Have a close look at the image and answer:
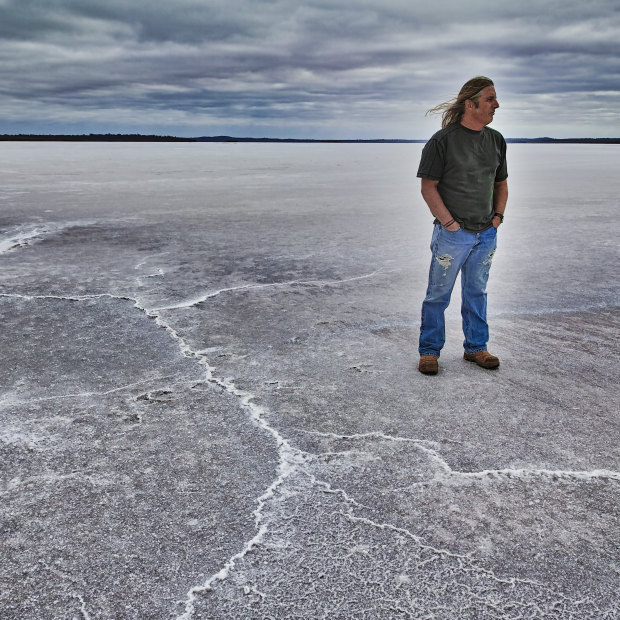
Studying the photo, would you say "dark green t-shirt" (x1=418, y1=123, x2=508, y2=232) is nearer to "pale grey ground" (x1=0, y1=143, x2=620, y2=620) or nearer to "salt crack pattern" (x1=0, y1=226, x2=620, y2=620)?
"pale grey ground" (x1=0, y1=143, x2=620, y2=620)

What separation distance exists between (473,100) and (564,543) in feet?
7.05

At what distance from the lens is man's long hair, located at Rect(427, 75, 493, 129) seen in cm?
306

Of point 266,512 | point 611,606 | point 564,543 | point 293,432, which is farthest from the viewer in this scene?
point 293,432

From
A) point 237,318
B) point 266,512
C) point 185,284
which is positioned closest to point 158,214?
point 185,284

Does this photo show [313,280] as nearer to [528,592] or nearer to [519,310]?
[519,310]

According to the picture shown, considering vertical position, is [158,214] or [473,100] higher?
[473,100]

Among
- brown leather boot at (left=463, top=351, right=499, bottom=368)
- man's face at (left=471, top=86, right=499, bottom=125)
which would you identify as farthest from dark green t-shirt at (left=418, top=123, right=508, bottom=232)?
brown leather boot at (left=463, top=351, right=499, bottom=368)

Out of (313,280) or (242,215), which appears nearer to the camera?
(313,280)

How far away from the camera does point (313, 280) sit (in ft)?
17.7

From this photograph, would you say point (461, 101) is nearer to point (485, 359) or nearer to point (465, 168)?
point (465, 168)

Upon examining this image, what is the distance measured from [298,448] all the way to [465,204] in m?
1.61

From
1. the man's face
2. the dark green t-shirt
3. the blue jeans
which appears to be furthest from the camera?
the blue jeans

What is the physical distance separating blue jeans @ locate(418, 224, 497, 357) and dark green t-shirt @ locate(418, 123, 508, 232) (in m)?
0.09

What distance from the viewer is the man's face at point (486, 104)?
3.04 meters
